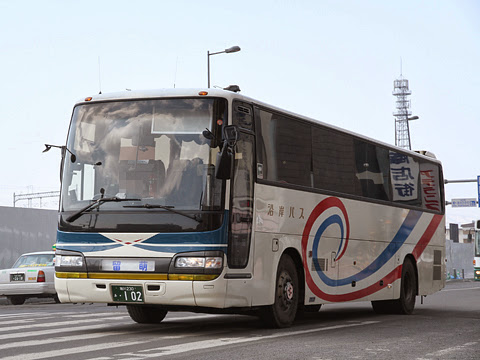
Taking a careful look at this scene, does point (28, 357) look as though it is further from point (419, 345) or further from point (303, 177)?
point (303, 177)

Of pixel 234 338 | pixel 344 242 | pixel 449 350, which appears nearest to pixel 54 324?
pixel 234 338

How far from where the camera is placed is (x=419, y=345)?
1055cm

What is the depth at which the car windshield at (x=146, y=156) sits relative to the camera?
1148cm

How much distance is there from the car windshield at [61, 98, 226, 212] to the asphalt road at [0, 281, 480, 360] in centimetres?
178

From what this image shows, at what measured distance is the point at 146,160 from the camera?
11703mm

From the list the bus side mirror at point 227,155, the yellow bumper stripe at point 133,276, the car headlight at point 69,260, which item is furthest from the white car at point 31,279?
the bus side mirror at point 227,155

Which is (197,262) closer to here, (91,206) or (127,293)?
(127,293)

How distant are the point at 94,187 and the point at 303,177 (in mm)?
3557

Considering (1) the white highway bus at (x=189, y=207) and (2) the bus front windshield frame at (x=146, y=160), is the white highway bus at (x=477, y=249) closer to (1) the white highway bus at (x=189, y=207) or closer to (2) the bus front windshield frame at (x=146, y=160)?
(1) the white highway bus at (x=189, y=207)

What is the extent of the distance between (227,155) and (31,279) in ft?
43.8

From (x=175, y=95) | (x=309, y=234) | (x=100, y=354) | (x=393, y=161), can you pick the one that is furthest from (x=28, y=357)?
(x=393, y=161)

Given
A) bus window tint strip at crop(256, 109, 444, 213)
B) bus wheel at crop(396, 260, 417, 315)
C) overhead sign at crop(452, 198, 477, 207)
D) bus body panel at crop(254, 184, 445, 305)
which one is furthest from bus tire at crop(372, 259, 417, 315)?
overhead sign at crop(452, 198, 477, 207)

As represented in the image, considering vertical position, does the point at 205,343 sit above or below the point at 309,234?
below

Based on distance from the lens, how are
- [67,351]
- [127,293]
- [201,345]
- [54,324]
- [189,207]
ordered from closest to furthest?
[67,351]
[201,345]
[189,207]
[127,293]
[54,324]
